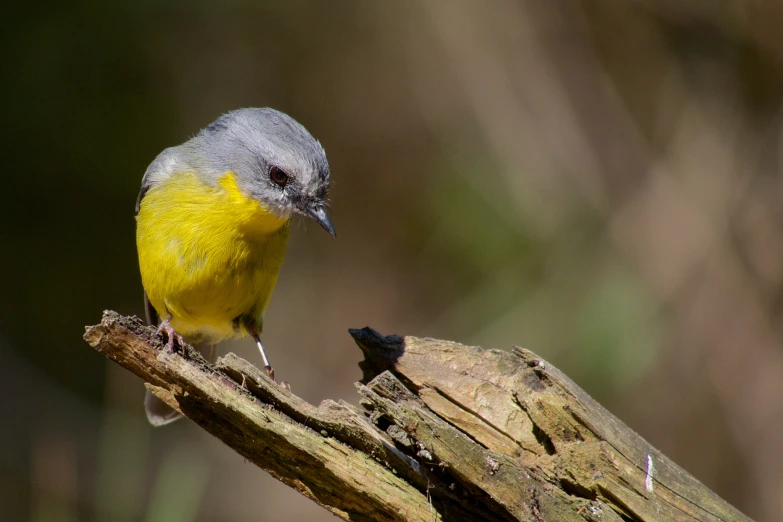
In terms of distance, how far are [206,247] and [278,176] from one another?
1.68ft

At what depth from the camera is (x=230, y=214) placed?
13.3 feet

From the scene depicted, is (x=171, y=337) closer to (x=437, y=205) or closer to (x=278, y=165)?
(x=278, y=165)

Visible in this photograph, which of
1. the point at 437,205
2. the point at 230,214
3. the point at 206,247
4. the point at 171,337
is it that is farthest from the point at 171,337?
the point at 437,205

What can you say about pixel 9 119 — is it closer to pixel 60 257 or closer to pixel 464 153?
pixel 60 257

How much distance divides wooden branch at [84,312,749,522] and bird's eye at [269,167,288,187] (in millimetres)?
1205

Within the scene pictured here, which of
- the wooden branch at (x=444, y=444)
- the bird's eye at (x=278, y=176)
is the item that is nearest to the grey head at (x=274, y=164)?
the bird's eye at (x=278, y=176)

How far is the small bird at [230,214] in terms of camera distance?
13.2 feet

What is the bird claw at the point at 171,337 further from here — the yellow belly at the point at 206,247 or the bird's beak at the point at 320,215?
the bird's beak at the point at 320,215

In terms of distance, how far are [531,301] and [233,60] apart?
3730 millimetres

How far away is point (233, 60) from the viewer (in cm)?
791

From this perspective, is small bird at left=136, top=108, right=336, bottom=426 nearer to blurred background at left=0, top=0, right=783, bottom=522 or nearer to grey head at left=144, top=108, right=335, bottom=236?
grey head at left=144, top=108, right=335, bottom=236

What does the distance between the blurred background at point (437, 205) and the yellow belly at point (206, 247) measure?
1829 mm

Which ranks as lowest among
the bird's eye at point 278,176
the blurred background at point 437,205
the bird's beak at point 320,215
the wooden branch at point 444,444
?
the wooden branch at point 444,444

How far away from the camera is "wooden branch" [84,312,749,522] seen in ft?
8.92
